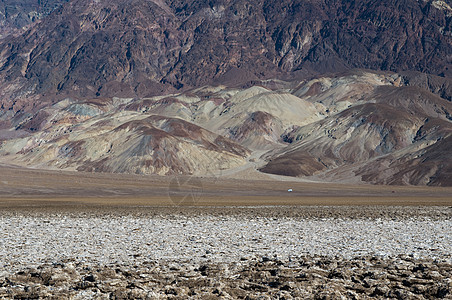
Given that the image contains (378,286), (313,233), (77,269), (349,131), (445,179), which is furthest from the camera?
(349,131)

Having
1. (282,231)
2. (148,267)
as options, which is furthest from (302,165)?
(148,267)

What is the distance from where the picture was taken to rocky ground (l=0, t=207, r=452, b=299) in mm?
14359

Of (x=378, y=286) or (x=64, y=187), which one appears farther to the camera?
(x=64, y=187)

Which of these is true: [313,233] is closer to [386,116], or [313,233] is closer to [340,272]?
[340,272]

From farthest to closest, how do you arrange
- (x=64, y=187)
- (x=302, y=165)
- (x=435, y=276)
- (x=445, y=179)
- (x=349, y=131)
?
(x=349, y=131) → (x=302, y=165) → (x=445, y=179) → (x=64, y=187) → (x=435, y=276)

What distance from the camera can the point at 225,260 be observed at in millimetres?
18719

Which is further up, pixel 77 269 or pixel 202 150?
pixel 202 150

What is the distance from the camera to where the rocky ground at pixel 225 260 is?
47.1ft

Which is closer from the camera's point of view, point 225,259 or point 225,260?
point 225,260

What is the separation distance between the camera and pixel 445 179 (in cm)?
13700

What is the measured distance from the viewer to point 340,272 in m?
16.4

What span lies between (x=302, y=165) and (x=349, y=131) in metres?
33.3

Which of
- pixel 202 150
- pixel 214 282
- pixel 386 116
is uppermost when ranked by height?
pixel 386 116

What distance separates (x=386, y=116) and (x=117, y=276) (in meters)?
190
